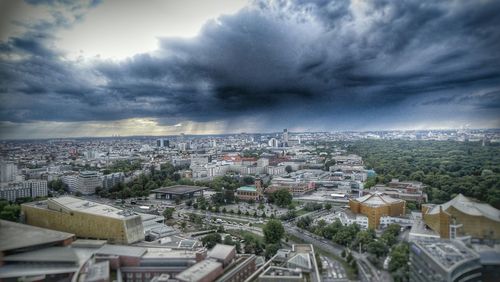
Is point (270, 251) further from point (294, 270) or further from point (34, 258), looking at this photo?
point (34, 258)

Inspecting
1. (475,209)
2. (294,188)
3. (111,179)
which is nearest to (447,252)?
(475,209)

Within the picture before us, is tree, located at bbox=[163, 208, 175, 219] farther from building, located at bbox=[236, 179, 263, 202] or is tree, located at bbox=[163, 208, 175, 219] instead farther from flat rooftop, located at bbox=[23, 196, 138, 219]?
building, located at bbox=[236, 179, 263, 202]

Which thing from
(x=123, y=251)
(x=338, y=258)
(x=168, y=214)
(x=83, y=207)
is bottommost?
(x=338, y=258)

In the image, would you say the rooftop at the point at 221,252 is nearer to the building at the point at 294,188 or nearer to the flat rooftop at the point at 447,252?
the flat rooftop at the point at 447,252

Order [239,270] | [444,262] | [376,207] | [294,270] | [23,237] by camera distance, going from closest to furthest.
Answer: [444,262] < [294,270] < [239,270] < [23,237] < [376,207]

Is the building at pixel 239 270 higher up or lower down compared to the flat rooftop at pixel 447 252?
lower down

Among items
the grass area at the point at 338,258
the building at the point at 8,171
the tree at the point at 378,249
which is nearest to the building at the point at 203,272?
the grass area at the point at 338,258
